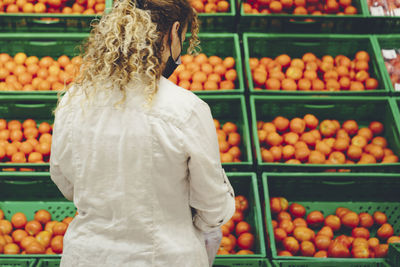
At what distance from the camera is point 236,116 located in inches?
125

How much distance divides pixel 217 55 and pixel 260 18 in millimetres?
498

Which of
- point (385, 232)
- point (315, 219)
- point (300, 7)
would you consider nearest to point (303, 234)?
point (315, 219)

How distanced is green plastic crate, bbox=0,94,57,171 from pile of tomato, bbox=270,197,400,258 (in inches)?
73.5

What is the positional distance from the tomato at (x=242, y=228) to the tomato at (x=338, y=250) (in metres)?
0.52

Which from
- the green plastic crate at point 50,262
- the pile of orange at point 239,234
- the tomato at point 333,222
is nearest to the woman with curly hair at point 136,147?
the green plastic crate at point 50,262

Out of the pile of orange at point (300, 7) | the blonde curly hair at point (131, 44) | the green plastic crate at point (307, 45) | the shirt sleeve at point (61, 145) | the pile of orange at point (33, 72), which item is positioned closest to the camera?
the blonde curly hair at point (131, 44)

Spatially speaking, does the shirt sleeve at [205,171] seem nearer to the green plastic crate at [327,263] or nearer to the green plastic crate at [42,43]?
the green plastic crate at [327,263]

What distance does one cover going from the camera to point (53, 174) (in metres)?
1.49

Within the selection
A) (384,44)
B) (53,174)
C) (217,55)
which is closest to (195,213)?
(53,174)

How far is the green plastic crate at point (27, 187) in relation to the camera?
2.59 m

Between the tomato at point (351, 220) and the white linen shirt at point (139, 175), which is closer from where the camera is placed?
the white linen shirt at point (139, 175)

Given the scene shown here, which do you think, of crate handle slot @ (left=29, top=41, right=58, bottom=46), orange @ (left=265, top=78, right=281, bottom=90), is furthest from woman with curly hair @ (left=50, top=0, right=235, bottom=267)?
crate handle slot @ (left=29, top=41, right=58, bottom=46)

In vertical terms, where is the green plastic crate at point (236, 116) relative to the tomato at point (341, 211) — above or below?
above

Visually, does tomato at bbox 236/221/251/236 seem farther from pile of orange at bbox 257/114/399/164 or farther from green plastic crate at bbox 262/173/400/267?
pile of orange at bbox 257/114/399/164
